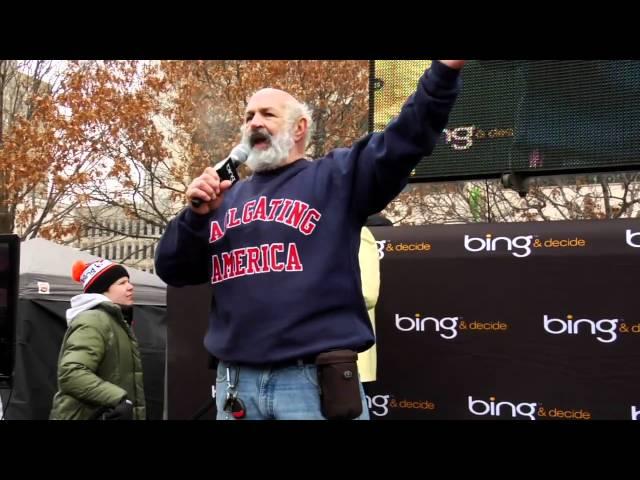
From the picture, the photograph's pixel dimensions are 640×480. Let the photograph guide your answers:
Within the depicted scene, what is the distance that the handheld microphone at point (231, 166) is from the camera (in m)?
2.49

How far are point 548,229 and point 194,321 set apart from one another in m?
2.16

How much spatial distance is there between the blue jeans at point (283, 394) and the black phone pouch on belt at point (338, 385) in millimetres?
37

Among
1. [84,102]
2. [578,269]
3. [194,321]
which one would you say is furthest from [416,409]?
[84,102]

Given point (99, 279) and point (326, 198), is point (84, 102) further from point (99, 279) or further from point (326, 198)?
point (326, 198)

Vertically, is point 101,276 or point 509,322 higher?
point 101,276

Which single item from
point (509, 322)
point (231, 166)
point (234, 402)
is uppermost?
point (231, 166)

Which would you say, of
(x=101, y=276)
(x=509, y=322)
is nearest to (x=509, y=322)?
(x=509, y=322)

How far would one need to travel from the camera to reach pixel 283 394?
2.31m

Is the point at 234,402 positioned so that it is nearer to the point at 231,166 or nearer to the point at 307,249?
the point at 307,249

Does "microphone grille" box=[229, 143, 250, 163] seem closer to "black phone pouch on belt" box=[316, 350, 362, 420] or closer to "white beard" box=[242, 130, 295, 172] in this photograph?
"white beard" box=[242, 130, 295, 172]

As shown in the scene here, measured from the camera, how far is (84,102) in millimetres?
14781

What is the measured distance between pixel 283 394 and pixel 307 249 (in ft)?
1.52

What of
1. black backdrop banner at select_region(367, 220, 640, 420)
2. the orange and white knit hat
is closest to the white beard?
black backdrop banner at select_region(367, 220, 640, 420)

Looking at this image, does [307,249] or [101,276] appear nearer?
[307,249]
